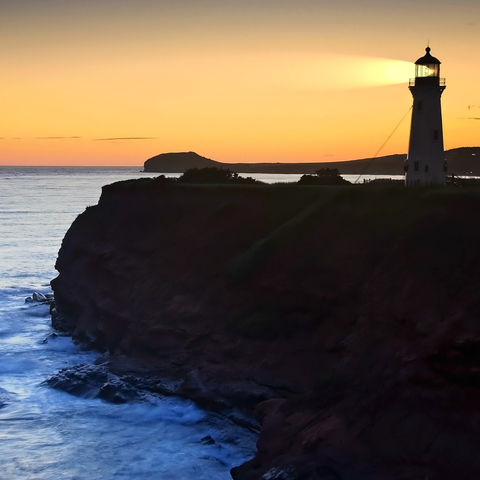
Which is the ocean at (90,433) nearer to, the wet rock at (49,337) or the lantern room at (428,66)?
the wet rock at (49,337)

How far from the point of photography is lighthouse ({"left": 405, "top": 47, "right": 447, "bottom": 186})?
4141 centimetres

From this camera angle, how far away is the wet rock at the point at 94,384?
111ft

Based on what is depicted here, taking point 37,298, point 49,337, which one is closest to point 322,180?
point 49,337

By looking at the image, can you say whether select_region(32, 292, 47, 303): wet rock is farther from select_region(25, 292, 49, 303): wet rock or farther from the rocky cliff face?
the rocky cliff face

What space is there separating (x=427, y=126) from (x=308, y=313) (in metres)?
16.0

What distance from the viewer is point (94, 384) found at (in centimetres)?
3538

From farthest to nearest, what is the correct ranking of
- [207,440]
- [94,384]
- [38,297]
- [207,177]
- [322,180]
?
[38,297]
[207,177]
[322,180]
[94,384]
[207,440]

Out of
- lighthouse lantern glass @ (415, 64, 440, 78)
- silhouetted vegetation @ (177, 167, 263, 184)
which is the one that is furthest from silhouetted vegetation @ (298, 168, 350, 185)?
lighthouse lantern glass @ (415, 64, 440, 78)

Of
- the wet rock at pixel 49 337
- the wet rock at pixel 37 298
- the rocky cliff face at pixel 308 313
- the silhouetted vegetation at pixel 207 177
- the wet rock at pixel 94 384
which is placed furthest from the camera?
the wet rock at pixel 37 298

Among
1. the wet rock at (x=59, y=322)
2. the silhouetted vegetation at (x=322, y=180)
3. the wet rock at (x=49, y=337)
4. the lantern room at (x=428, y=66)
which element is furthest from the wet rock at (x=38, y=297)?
the lantern room at (x=428, y=66)

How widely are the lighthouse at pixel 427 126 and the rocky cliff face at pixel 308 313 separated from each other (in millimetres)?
6416

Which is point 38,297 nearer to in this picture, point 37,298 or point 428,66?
point 37,298

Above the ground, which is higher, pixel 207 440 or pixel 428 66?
pixel 428 66

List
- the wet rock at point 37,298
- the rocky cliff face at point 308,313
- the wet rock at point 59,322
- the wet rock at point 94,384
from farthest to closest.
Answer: the wet rock at point 37,298
the wet rock at point 59,322
the wet rock at point 94,384
the rocky cliff face at point 308,313
